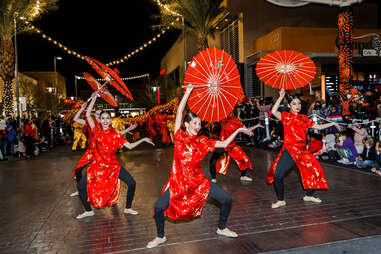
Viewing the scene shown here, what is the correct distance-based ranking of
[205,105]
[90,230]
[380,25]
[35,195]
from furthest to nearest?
[380,25]
[35,195]
[90,230]
[205,105]

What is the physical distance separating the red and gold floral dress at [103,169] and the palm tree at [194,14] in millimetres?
14989

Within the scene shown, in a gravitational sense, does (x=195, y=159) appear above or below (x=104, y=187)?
above

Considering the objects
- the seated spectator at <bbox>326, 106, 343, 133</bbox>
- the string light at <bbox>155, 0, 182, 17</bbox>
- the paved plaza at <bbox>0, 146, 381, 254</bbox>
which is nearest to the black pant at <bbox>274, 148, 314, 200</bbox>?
the paved plaza at <bbox>0, 146, 381, 254</bbox>

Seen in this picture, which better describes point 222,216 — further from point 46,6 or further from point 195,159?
point 46,6

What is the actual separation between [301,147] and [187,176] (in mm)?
2344

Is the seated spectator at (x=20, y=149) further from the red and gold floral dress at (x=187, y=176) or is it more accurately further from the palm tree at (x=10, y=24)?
the red and gold floral dress at (x=187, y=176)

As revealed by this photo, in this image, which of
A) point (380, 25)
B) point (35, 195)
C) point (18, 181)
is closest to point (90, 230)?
point (35, 195)

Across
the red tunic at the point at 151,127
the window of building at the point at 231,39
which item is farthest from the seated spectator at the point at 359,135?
the window of building at the point at 231,39

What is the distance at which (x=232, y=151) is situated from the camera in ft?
23.8

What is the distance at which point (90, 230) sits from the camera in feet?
15.3

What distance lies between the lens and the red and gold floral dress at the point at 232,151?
23.1ft

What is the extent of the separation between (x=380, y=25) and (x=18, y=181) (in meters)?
25.1

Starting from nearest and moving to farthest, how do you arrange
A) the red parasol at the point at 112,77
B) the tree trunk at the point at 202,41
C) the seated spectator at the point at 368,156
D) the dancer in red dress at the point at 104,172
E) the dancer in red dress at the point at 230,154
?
the red parasol at the point at 112,77, the dancer in red dress at the point at 104,172, the dancer in red dress at the point at 230,154, the seated spectator at the point at 368,156, the tree trunk at the point at 202,41

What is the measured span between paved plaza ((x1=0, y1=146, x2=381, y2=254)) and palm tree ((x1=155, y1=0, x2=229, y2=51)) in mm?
13381
